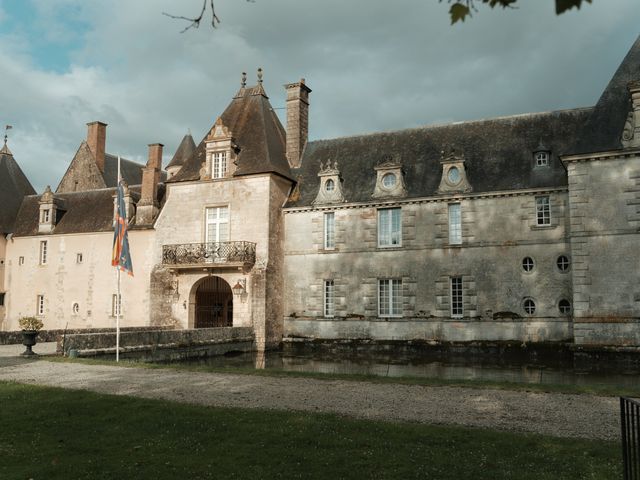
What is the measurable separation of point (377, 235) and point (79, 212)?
16.3 m

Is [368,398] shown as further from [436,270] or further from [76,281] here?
[76,281]

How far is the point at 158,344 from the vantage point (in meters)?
18.9

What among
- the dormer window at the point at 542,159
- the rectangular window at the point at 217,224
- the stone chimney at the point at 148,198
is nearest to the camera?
the dormer window at the point at 542,159

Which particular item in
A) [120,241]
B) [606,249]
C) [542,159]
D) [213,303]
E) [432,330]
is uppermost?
[542,159]

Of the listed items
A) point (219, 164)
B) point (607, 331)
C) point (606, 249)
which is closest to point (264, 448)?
point (607, 331)

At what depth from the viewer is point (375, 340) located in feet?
77.5

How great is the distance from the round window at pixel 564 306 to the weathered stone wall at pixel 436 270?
146 mm

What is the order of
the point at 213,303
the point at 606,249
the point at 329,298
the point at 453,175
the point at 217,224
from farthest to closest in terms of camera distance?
1. the point at 213,303
2. the point at 217,224
3. the point at 329,298
4. the point at 453,175
5. the point at 606,249

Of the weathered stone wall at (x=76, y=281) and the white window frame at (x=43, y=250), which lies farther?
the white window frame at (x=43, y=250)

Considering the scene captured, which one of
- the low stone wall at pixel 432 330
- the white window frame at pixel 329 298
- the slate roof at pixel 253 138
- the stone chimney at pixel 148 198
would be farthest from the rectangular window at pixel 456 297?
the stone chimney at pixel 148 198

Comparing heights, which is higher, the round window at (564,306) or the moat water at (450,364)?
the round window at (564,306)

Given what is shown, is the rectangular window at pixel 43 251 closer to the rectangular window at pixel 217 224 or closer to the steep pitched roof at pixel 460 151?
the rectangular window at pixel 217 224

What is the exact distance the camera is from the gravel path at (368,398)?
8297 mm

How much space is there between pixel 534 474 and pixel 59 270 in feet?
94.6
